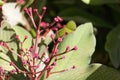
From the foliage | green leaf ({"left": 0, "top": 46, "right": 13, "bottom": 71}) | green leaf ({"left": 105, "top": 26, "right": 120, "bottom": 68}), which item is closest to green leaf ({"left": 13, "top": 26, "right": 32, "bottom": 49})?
the foliage

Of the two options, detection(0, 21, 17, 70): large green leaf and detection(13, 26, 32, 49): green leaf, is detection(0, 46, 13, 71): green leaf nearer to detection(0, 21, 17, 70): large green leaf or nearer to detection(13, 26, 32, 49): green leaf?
detection(0, 21, 17, 70): large green leaf

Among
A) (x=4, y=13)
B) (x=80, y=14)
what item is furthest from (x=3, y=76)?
(x=80, y=14)

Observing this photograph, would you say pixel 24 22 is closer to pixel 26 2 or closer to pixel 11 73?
pixel 26 2

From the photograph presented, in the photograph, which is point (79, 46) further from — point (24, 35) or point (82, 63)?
point (24, 35)

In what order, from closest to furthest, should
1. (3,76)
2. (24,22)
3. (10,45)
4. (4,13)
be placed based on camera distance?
(3,76) → (10,45) → (4,13) → (24,22)

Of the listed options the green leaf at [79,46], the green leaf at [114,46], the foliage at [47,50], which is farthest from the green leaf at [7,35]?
the green leaf at [114,46]

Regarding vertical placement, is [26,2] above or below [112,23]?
above
